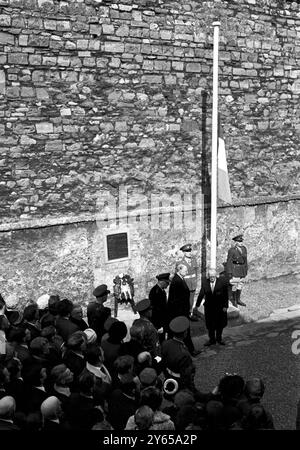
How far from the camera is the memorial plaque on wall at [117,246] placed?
31.9ft

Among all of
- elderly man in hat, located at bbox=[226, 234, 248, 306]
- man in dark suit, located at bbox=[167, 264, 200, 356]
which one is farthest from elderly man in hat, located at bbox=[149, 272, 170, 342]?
elderly man in hat, located at bbox=[226, 234, 248, 306]

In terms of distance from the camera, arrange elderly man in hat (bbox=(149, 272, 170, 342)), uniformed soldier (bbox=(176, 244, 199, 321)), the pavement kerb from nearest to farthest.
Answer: elderly man in hat (bbox=(149, 272, 170, 342)), the pavement kerb, uniformed soldier (bbox=(176, 244, 199, 321))

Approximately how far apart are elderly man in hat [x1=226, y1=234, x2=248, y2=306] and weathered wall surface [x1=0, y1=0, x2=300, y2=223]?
4.95 ft

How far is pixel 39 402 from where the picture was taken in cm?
482

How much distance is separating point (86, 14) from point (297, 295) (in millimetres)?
6890

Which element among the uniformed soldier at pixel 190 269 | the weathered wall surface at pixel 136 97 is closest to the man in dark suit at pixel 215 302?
the uniformed soldier at pixel 190 269

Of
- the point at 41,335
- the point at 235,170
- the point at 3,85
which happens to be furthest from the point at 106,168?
the point at 41,335

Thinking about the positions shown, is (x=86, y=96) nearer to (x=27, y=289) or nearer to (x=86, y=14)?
(x=86, y=14)

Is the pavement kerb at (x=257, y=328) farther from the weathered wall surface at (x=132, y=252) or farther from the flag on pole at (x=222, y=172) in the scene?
the flag on pole at (x=222, y=172)

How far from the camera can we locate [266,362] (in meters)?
7.66

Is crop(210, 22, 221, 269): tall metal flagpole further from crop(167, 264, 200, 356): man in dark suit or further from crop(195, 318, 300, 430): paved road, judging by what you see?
crop(167, 264, 200, 356): man in dark suit

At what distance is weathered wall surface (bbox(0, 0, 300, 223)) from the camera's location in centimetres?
873

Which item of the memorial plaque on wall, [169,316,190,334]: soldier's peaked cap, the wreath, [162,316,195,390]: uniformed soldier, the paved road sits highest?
the memorial plaque on wall
